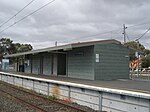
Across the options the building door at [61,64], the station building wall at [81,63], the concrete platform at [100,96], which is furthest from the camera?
the building door at [61,64]

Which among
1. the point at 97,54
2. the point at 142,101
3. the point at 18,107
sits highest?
the point at 97,54

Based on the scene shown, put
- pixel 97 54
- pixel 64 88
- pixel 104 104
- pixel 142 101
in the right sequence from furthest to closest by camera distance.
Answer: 1. pixel 97 54
2. pixel 64 88
3. pixel 104 104
4. pixel 142 101

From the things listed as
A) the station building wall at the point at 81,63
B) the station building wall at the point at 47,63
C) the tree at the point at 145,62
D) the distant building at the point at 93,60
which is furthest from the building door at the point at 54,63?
the tree at the point at 145,62

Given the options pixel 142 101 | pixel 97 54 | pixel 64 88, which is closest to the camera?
pixel 142 101

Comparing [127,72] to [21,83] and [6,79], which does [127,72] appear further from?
[6,79]

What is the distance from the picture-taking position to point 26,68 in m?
35.3

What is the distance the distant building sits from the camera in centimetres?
2034

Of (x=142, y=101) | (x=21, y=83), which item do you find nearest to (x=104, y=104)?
(x=142, y=101)

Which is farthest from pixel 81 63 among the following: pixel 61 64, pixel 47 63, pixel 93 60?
pixel 47 63

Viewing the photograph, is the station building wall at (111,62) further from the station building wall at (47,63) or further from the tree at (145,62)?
the tree at (145,62)

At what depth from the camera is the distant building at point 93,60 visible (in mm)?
20344

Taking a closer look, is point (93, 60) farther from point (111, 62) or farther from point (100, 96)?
point (100, 96)

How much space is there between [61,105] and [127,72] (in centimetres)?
1408

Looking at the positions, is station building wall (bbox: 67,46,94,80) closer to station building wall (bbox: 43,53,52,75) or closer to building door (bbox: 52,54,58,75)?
building door (bbox: 52,54,58,75)
